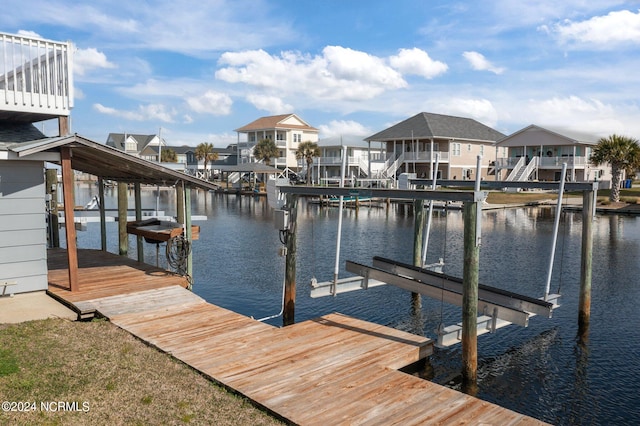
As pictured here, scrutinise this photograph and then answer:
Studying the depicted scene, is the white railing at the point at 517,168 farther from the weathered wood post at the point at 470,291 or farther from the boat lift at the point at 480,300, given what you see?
the weathered wood post at the point at 470,291

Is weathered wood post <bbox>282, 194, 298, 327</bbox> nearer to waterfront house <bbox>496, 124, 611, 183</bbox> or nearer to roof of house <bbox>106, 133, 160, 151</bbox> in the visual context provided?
waterfront house <bbox>496, 124, 611, 183</bbox>

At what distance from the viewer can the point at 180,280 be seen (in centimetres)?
1363

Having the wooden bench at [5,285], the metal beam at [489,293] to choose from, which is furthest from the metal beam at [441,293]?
the wooden bench at [5,285]

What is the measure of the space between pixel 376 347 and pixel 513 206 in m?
46.6

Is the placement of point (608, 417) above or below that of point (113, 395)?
below

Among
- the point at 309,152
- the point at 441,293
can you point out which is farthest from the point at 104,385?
the point at 309,152

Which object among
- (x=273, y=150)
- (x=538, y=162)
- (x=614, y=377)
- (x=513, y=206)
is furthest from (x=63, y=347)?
(x=273, y=150)

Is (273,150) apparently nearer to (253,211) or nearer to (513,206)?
(253,211)

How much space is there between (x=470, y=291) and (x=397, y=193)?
247cm

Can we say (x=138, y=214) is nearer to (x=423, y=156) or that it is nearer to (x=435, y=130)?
(x=423, y=156)

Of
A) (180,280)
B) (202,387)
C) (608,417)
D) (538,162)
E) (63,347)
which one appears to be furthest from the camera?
(538,162)

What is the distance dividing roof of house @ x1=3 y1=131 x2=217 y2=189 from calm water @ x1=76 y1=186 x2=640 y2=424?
176 inches

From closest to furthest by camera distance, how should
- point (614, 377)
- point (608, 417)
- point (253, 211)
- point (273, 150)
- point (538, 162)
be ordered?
1. point (608, 417)
2. point (614, 377)
3. point (253, 211)
4. point (538, 162)
5. point (273, 150)

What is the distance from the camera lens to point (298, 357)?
9211 mm
